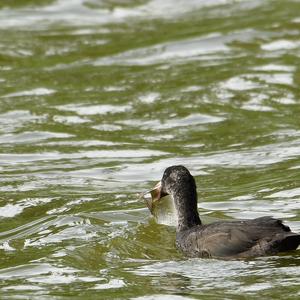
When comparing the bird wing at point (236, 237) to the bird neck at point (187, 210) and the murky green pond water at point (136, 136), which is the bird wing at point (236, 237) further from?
the bird neck at point (187, 210)

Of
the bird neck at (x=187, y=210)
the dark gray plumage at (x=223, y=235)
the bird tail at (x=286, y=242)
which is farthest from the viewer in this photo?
the bird neck at (x=187, y=210)

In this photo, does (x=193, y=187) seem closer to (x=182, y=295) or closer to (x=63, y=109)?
(x=182, y=295)

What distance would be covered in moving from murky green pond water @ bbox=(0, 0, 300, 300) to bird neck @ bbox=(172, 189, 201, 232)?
0.85ft

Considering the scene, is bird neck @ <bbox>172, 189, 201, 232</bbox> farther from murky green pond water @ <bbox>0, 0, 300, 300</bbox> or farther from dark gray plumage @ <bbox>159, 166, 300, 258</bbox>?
murky green pond water @ <bbox>0, 0, 300, 300</bbox>

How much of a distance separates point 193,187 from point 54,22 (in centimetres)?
1260

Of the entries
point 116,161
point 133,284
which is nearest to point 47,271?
point 133,284

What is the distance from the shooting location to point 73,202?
13258mm

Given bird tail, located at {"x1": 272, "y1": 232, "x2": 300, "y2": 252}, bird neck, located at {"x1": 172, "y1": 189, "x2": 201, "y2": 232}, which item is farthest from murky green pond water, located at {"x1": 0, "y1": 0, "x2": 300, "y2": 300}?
A: bird neck, located at {"x1": 172, "y1": 189, "x2": 201, "y2": 232}

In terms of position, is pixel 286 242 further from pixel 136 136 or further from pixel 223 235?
pixel 136 136

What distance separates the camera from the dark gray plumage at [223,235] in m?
10.4

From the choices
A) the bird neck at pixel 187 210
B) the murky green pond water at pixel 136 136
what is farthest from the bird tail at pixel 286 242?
the bird neck at pixel 187 210

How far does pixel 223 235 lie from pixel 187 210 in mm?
1082

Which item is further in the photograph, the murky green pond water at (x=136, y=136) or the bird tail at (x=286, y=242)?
the murky green pond water at (x=136, y=136)

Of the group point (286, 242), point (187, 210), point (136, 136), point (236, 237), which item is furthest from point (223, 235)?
point (136, 136)
